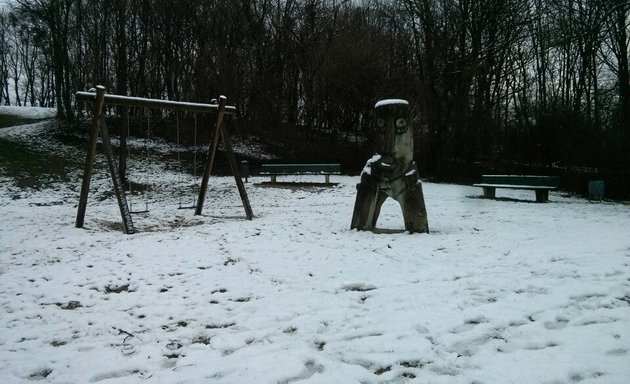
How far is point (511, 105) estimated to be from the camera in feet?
83.4

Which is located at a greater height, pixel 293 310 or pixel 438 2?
pixel 438 2

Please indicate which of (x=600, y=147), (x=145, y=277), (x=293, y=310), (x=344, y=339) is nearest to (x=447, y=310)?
(x=344, y=339)

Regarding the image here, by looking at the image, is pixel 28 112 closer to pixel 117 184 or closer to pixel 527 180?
pixel 117 184

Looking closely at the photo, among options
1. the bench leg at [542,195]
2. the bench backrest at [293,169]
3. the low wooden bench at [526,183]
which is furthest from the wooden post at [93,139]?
the bench leg at [542,195]

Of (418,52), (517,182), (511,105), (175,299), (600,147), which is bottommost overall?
(175,299)

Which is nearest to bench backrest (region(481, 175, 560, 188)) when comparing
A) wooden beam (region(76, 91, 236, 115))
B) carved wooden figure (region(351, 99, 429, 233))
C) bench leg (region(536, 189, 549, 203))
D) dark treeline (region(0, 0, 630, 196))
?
bench leg (region(536, 189, 549, 203))

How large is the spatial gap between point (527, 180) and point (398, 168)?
6.80 m

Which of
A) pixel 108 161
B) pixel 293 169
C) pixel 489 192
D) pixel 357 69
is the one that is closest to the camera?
pixel 108 161

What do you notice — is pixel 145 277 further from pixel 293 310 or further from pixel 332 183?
pixel 332 183

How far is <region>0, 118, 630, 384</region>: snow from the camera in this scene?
8.21 feet

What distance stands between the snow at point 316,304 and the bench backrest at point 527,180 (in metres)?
4.57

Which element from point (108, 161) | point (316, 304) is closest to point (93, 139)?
point (108, 161)

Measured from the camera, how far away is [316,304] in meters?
3.57

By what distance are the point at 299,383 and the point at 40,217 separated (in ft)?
25.8
